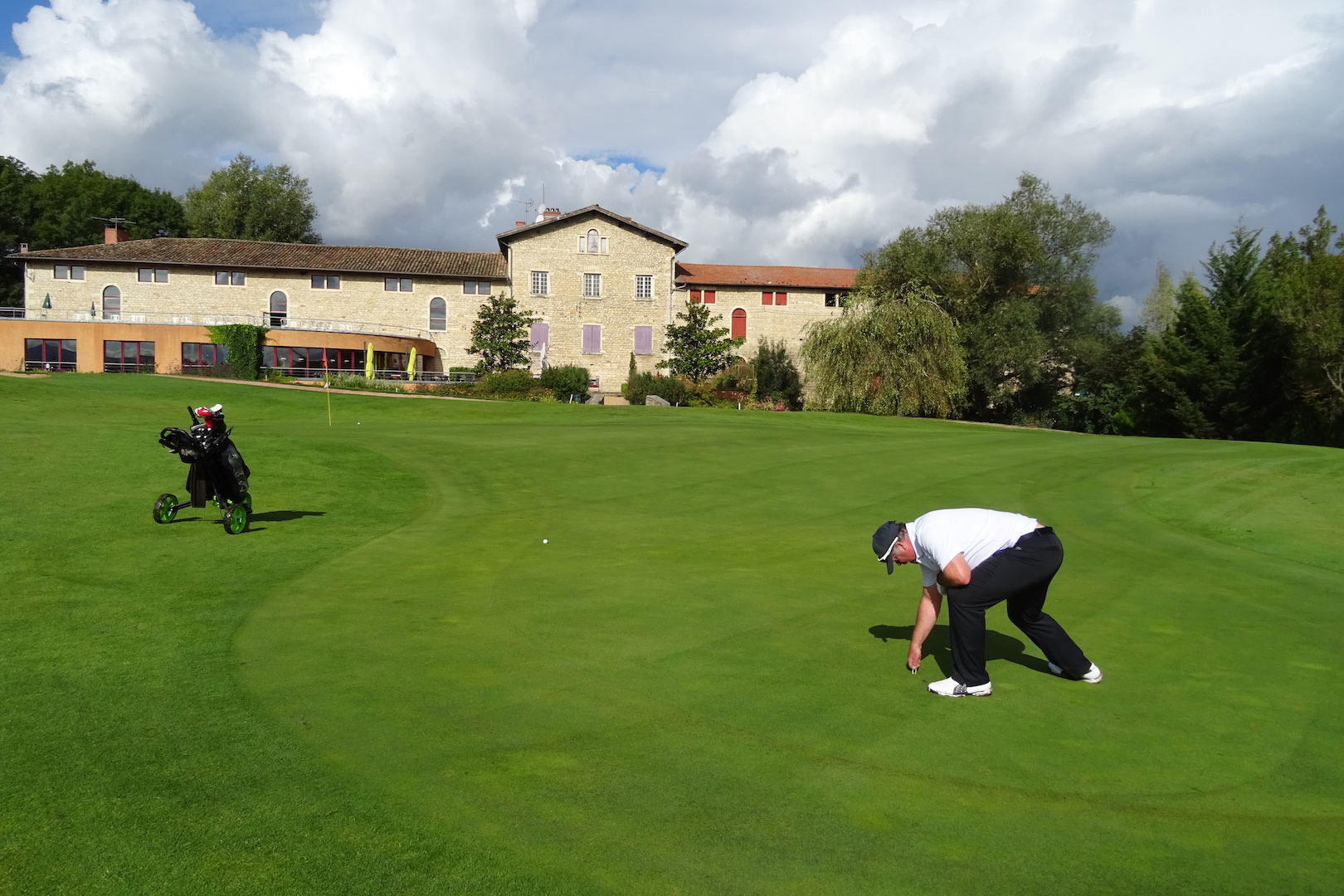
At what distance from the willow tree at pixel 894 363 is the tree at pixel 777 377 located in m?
9.22

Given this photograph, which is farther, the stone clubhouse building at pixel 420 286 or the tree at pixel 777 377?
the stone clubhouse building at pixel 420 286

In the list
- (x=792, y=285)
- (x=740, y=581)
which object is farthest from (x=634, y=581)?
(x=792, y=285)

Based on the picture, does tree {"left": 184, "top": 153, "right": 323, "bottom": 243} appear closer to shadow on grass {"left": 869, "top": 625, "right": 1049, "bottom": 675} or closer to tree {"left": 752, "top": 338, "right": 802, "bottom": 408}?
tree {"left": 752, "top": 338, "right": 802, "bottom": 408}

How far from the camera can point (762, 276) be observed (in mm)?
75000

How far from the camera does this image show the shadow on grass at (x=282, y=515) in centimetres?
1505

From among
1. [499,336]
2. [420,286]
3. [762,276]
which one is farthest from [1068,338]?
[420,286]

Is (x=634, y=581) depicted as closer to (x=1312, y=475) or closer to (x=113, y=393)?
(x=1312, y=475)

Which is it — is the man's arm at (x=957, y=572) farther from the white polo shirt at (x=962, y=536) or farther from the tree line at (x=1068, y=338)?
the tree line at (x=1068, y=338)

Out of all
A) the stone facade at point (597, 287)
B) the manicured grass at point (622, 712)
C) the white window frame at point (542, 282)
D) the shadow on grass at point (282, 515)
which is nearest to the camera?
the manicured grass at point (622, 712)

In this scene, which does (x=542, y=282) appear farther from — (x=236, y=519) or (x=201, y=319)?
(x=236, y=519)

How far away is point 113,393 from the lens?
40219 millimetres

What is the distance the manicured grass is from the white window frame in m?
53.0

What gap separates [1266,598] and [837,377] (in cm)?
4249

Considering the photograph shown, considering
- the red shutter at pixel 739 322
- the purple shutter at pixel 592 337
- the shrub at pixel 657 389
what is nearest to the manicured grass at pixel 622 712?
the shrub at pixel 657 389
